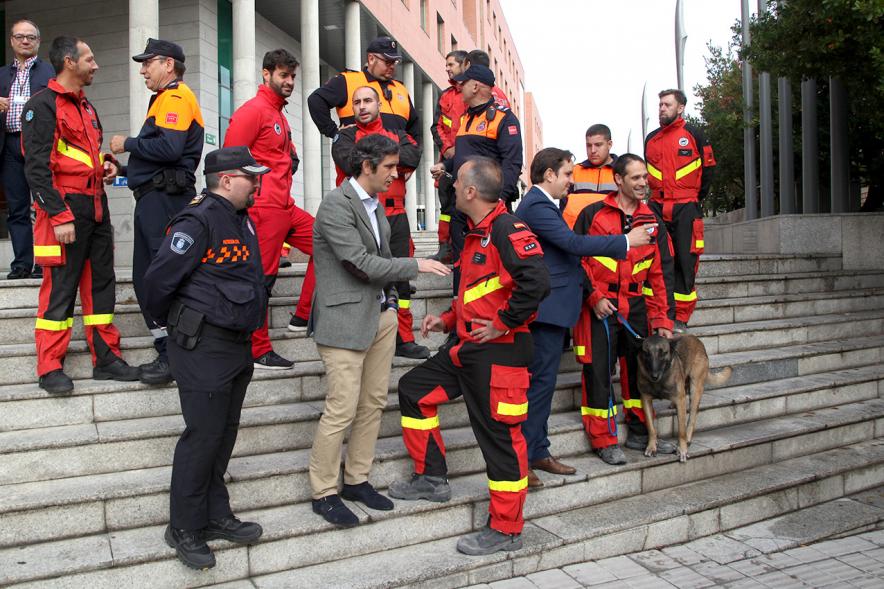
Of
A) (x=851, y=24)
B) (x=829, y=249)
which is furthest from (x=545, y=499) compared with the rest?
(x=829, y=249)

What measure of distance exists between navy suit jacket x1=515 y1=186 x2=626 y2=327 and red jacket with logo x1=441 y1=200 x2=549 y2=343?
55 centimetres

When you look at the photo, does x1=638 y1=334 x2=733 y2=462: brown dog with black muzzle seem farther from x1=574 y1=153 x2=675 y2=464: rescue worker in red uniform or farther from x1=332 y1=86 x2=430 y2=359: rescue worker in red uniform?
x1=332 y1=86 x2=430 y2=359: rescue worker in red uniform

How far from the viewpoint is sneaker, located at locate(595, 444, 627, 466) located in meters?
5.35

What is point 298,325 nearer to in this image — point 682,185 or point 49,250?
point 49,250

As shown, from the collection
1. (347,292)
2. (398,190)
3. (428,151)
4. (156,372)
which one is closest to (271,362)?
(156,372)

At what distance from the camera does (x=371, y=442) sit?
15.0 feet

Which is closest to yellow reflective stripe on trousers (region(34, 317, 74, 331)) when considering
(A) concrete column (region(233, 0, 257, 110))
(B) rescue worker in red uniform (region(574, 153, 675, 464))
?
(B) rescue worker in red uniform (region(574, 153, 675, 464))

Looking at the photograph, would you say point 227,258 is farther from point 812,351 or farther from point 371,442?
point 812,351

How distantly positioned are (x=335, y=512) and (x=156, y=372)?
1.62m

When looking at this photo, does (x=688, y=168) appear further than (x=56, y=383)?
Yes

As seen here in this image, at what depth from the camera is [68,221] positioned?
4.82 metres

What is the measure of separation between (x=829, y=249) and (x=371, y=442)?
918 cm

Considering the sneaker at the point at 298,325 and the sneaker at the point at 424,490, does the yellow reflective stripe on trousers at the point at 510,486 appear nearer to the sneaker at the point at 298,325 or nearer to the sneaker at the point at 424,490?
the sneaker at the point at 424,490

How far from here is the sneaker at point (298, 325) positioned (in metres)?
6.02
